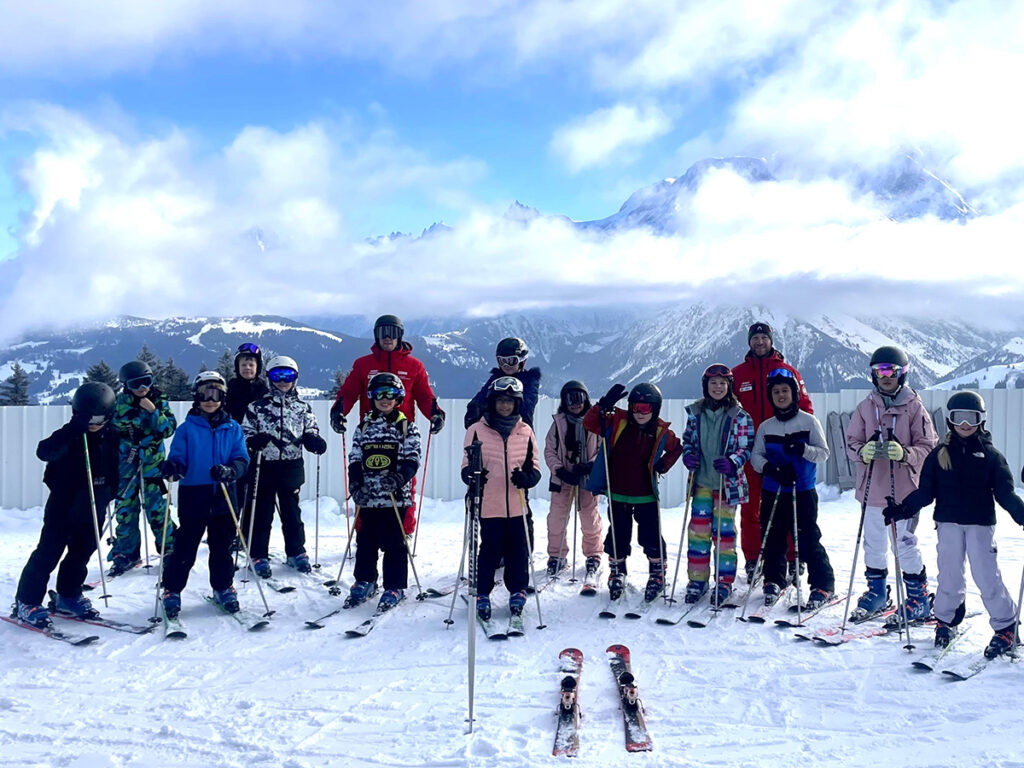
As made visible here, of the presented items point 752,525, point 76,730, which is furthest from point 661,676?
point 76,730

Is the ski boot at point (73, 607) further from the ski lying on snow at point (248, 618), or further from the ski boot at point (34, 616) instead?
the ski lying on snow at point (248, 618)

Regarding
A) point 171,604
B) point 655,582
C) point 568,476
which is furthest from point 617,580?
point 171,604

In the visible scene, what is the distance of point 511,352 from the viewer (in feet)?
20.8

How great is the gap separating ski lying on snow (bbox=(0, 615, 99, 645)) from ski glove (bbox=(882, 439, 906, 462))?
5.49 metres

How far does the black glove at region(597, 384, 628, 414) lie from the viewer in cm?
585

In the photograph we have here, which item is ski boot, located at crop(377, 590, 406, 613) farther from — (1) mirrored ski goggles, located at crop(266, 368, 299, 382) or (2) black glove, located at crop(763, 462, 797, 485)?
(2) black glove, located at crop(763, 462, 797, 485)

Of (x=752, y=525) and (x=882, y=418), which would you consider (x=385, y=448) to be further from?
(x=882, y=418)

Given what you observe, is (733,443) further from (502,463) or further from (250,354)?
(250,354)

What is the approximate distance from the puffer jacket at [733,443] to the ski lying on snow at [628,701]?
62.4 inches

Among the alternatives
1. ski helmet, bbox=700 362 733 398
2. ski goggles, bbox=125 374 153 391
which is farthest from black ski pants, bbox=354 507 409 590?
ski helmet, bbox=700 362 733 398

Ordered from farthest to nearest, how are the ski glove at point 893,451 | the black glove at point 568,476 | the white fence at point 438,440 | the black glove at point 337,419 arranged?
the white fence at point 438,440
the black glove at point 337,419
the black glove at point 568,476
the ski glove at point 893,451

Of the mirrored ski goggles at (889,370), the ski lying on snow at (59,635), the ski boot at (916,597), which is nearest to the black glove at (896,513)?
the ski boot at (916,597)

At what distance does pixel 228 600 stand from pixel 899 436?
5052mm

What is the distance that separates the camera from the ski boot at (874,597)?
5.34 m
